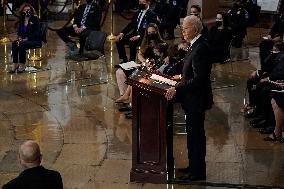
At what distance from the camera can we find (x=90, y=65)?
12.8 metres

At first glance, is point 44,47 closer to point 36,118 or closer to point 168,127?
point 36,118

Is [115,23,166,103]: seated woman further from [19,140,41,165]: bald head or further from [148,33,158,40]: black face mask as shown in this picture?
[19,140,41,165]: bald head

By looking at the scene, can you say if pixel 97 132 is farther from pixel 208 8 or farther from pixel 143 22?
pixel 208 8

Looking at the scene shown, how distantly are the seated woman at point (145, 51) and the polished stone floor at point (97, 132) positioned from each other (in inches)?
10.3

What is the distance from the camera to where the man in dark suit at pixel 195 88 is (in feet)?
22.7

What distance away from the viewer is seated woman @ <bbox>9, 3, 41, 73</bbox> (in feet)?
40.1

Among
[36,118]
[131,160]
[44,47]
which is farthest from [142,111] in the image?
[44,47]

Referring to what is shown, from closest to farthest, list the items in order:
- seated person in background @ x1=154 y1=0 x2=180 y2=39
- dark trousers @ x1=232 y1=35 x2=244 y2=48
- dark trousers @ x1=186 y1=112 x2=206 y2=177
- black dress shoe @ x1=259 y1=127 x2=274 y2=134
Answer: dark trousers @ x1=186 y1=112 x2=206 y2=177 < black dress shoe @ x1=259 y1=127 x2=274 y2=134 < dark trousers @ x1=232 y1=35 x2=244 y2=48 < seated person in background @ x1=154 y1=0 x2=180 y2=39

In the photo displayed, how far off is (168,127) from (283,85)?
6.65ft

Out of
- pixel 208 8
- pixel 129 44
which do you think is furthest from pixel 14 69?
pixel 208 8

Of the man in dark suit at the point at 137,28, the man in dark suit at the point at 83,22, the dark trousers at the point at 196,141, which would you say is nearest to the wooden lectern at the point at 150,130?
the dark trousers at the point at 196,141

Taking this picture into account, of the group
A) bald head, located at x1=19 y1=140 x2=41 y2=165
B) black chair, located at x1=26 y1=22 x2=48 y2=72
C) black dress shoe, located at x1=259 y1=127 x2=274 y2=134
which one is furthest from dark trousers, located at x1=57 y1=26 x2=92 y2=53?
bald head, located at x1=19 y1=140 x2=41 y2=165

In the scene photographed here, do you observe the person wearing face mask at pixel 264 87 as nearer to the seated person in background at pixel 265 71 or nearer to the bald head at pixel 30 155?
the seated person in background at pixel 265 71

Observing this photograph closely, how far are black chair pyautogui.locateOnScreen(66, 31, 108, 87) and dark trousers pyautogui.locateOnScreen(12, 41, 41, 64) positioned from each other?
0.77 metres
